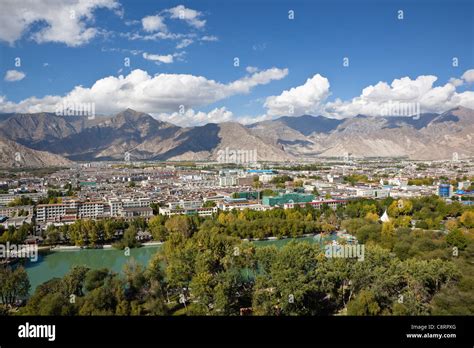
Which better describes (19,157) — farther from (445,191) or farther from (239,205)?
(445,191)

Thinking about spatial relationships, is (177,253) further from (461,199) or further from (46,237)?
(461,199)

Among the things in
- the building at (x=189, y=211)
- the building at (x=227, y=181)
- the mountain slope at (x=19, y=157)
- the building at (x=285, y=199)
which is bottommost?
the building at (x=189, y=211)

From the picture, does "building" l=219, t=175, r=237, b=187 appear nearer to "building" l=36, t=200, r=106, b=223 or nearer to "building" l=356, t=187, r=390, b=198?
"building" l=356, t=187, r=390, b=198

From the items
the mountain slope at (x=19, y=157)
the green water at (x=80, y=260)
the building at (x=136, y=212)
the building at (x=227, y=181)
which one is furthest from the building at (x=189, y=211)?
the mountain slope at (x=19, y=157)

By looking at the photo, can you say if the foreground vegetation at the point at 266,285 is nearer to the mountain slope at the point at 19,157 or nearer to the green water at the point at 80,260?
the green water at the point at 80,260
